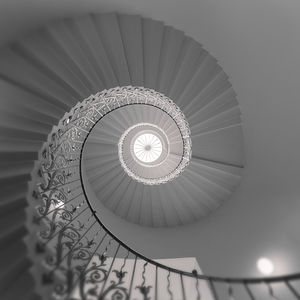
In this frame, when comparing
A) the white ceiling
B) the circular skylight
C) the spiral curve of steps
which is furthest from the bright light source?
the circular skylight

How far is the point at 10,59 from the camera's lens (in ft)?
18.9

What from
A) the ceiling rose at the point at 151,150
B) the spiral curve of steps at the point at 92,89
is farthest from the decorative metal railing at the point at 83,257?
the ceiling rose at the point at 151,150

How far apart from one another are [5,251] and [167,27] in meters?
5.59

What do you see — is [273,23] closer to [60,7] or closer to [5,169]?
[60,7]

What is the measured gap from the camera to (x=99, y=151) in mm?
9047

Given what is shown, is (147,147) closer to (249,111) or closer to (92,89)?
(249,111)

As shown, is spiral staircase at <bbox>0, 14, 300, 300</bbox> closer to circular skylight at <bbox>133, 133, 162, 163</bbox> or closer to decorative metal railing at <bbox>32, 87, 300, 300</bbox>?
decorative metal railing at <bbox>32, 87, 300, 300</bbox>

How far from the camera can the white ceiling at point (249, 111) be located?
6133 millimetres

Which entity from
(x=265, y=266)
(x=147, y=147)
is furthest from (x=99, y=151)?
(x=265, y=266)

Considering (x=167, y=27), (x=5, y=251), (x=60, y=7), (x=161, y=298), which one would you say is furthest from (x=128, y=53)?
(x=161, y=298)

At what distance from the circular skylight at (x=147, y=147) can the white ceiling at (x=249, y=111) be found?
396 cm

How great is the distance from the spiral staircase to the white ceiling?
0.33m

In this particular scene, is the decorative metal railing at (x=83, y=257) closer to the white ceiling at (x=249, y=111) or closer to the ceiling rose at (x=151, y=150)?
the white ceiling at (x=249, y=111)

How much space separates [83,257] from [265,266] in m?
5.39
